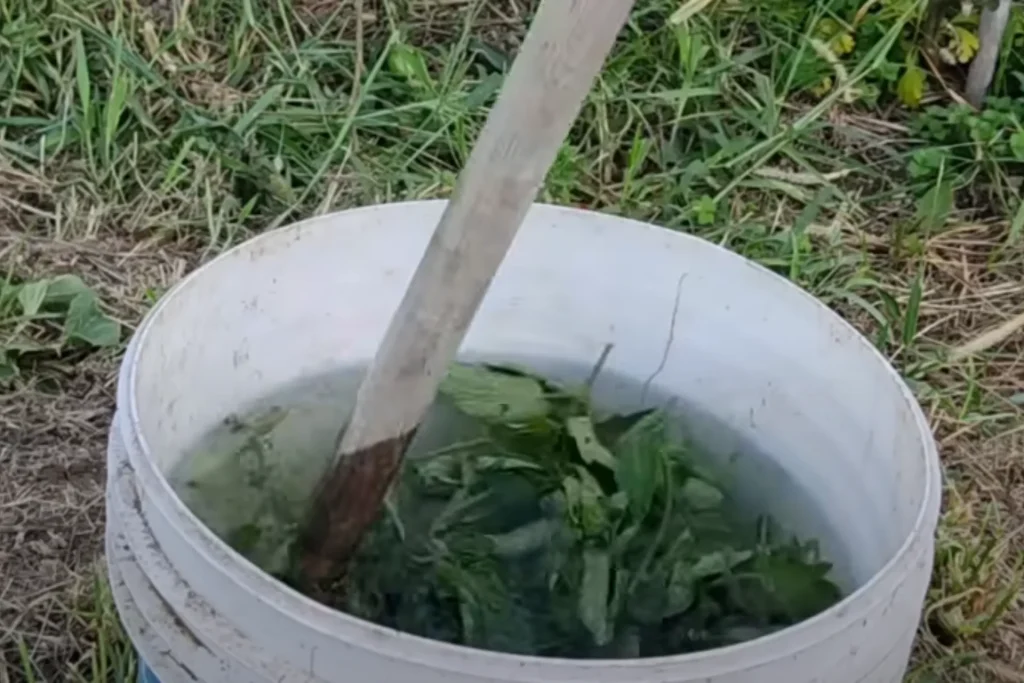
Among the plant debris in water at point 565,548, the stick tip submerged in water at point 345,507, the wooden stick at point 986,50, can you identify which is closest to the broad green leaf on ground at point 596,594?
the plant debris in water at point 565,548

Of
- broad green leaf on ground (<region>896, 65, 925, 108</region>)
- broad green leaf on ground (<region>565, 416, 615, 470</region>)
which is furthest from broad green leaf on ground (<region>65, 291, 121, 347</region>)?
broad green leaf on ground (<region>896, 65, 925, 108</region>)

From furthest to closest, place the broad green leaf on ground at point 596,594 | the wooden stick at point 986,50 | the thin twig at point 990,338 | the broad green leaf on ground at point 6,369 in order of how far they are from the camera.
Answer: the wooden stick at point 986,50 → the thin twig at point 990,338 → the broad green leaf on ground at point 6,369 → the broad green leaf on ground at point 596,594

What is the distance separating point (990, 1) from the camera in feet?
5.17

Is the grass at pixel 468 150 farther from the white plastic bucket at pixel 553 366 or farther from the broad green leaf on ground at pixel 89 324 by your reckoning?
the white plastic bucket at pixel 553 366

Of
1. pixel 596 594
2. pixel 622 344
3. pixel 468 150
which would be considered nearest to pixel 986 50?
pixel 468 150

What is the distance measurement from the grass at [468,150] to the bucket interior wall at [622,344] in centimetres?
34

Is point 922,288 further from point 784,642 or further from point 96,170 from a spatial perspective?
point 784,642

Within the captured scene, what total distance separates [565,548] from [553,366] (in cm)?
20

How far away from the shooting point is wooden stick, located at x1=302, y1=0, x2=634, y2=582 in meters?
0.60

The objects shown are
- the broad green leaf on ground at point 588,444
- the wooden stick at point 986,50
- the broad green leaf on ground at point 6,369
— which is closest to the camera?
the broad green leaf on ground at point 588,444

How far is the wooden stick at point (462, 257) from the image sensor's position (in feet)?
1.96

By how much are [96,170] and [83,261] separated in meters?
0.12

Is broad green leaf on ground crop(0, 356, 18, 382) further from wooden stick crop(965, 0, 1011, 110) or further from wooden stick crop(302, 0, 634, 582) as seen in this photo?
wooden stick crop(965, 0, 1011, 110)

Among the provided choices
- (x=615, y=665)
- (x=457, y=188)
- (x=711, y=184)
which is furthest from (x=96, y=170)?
(x=615, y=665)
